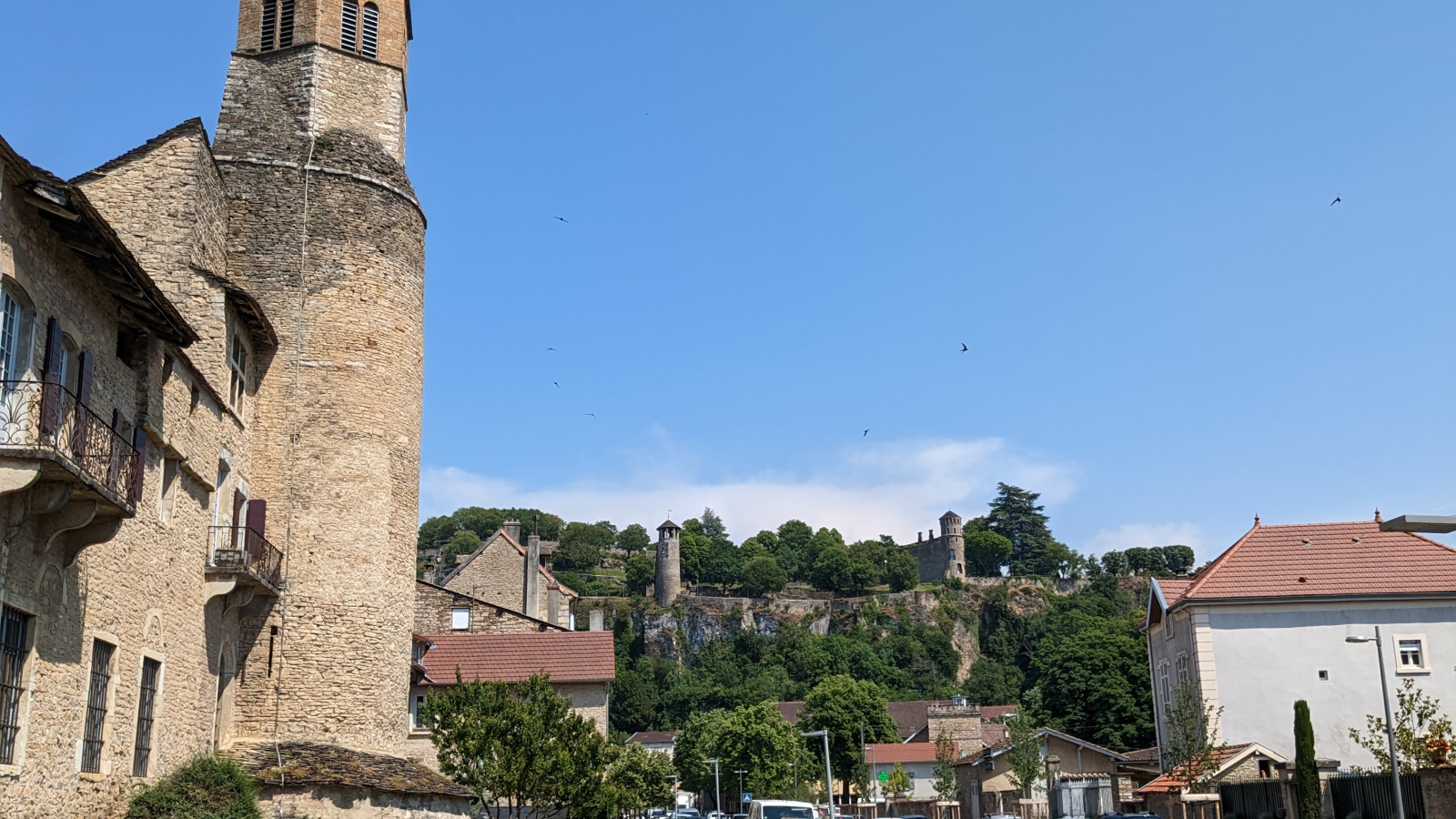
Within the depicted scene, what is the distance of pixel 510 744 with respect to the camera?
94.2 ft

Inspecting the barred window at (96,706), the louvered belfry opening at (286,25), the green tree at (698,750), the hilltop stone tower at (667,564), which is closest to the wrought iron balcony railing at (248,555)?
the barred window at (96,706)

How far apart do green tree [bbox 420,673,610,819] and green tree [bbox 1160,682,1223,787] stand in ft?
54.6

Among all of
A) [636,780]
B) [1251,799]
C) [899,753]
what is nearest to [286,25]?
[1251,799]

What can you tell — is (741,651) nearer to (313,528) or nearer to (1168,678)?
(1168,678)

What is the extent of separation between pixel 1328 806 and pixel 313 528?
2425cm

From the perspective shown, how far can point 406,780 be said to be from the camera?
26656 millimetres

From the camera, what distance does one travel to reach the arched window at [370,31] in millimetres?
32688

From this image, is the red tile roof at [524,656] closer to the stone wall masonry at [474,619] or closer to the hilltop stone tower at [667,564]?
the stone wall masonry at [474,619]

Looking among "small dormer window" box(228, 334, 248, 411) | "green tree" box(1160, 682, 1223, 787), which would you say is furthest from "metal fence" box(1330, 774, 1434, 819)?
"small dormer window" box(228, 334, 248, 411)

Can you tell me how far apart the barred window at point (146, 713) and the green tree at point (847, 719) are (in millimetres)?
69195

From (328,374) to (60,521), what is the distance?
12.8 metres

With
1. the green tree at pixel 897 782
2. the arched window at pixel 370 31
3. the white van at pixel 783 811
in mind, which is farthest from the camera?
the green tree at pixel 897 782

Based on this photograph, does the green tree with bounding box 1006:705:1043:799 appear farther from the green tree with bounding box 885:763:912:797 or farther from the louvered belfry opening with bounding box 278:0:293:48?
the louvered belfry opening with bounding box 278:0:293:48

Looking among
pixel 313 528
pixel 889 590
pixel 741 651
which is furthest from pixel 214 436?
pixel 889 590
